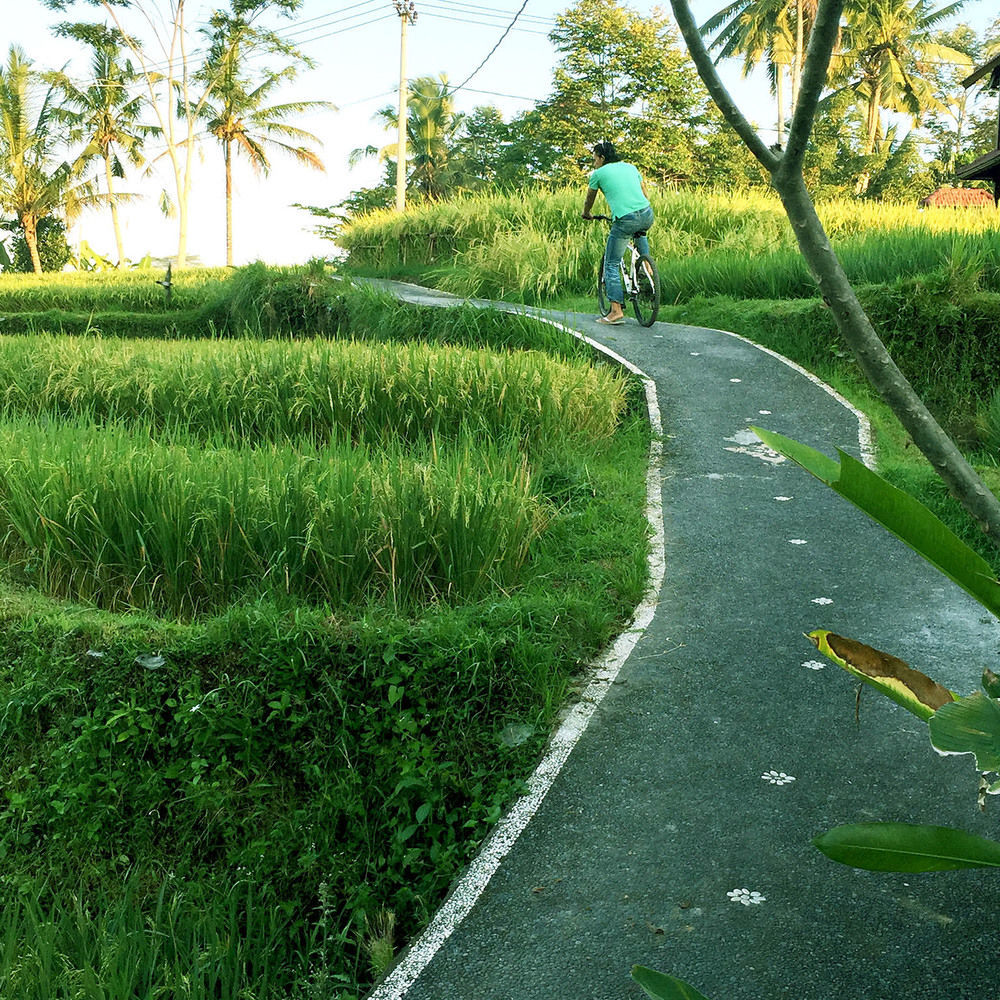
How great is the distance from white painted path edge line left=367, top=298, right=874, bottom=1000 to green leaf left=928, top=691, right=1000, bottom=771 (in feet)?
5.56

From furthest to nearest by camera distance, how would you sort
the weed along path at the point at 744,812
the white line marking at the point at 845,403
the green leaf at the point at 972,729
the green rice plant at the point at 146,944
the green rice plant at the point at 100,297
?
the green rice plant at the point at 100,297 < the white line marking at the point at 845,403 < the green rice plant at the point at 146,944 < the weed along path at the point at 744,812 < the green leaf at the point at 972,729

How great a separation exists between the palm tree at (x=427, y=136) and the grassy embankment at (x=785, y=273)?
58.3ft

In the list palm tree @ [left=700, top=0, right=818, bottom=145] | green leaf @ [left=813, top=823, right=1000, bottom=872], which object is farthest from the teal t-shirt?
palm tree @ [left=700, top=0, right=818, bottom=145]

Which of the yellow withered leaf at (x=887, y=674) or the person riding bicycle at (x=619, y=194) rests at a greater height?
the person riding bicycle at (x=619, y=194)

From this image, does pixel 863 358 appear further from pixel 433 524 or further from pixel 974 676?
pixel 433 524

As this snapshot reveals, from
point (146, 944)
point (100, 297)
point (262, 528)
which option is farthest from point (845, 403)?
point (100, 297)

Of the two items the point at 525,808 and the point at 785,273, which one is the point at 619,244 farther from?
the point at 525,808

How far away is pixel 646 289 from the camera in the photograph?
1014cm

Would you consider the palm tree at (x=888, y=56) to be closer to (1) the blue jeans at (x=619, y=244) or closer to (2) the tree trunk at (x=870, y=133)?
(2) the tree trunk at (x=870, y=133)

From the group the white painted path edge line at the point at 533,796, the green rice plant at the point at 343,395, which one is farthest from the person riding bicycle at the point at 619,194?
the white painted path edge line at the point at 533,796

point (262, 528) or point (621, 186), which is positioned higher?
point (621, 186)

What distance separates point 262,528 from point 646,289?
6250 millimetres

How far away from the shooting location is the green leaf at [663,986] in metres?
1.40

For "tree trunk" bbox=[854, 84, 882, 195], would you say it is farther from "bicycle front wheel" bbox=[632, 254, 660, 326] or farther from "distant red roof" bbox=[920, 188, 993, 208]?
"bicycle front wheel" bbox=[632, 254, 660, 326]
